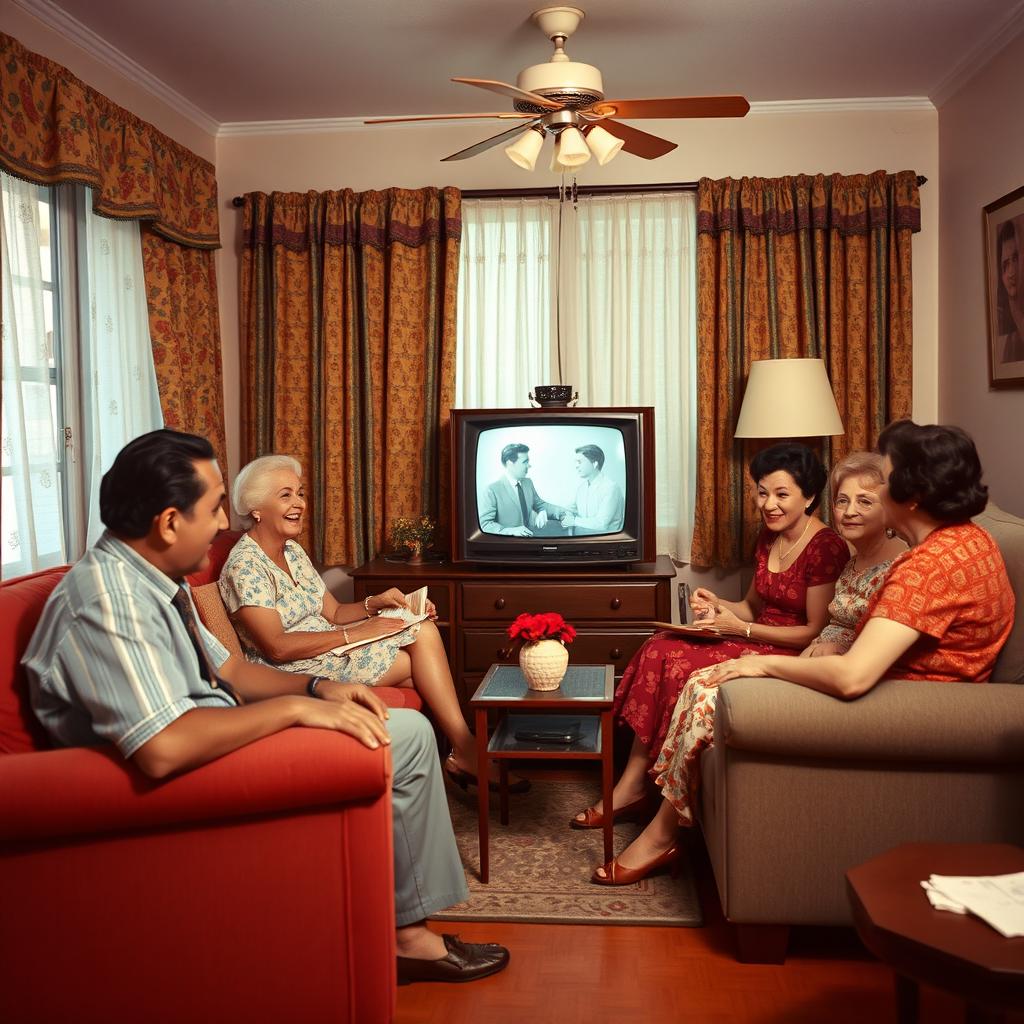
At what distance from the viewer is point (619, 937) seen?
8.22ft

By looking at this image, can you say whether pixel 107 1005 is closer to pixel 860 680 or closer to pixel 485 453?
pixel 860 680

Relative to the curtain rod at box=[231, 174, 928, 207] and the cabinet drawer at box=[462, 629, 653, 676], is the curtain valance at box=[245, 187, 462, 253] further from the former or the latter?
the cabinet drawer at box=[462, 629, 653, 676]

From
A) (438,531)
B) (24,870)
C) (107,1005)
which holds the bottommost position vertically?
(107,1005)

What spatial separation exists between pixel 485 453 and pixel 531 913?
1842mm

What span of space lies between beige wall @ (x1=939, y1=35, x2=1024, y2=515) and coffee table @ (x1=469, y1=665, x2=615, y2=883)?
1.73 meters

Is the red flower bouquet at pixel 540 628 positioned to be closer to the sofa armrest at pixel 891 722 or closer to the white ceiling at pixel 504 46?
the sofa armrest at pixel 891 722

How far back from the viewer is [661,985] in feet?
7.48

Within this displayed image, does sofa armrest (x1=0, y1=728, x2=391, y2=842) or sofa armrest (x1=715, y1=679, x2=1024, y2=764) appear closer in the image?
sofa armrest (x1=0, y1=728, x2=391, y2=842)

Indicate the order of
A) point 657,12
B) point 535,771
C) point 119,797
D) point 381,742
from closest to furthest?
point 119,797 → point 381,742 → point 657,12 → point 535,771

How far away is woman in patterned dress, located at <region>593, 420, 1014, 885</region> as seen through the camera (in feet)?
7.02

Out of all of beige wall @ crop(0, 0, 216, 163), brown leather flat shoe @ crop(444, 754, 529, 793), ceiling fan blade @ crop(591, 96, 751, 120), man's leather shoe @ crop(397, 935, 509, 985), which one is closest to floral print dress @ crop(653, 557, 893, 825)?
man's leather shoe @ crop(397, 935, 509, 985)

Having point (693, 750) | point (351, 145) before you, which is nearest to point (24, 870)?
point (693, 750)

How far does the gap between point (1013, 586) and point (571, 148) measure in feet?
5.55

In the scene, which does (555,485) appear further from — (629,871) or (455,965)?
(455,965)
